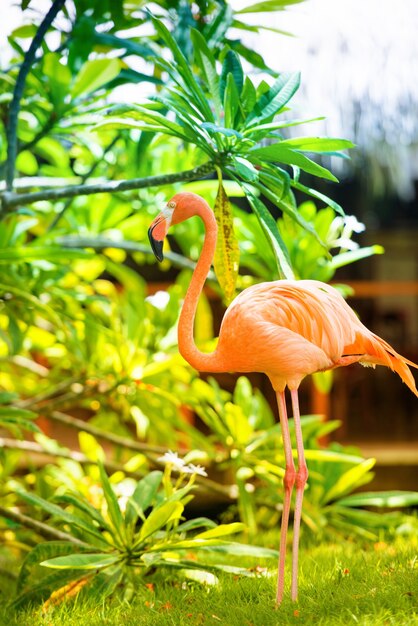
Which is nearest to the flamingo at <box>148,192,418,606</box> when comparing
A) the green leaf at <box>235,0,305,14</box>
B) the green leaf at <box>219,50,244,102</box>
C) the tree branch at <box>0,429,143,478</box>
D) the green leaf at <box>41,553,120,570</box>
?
the green leaf at <box>219,50,244,102</box>

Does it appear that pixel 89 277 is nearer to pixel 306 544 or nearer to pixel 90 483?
pixel 90 483

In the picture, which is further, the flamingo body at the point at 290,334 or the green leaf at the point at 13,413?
the green leaf at the point at 13,413

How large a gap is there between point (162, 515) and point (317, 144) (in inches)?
42.8

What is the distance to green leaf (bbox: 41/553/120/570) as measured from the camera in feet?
7.20

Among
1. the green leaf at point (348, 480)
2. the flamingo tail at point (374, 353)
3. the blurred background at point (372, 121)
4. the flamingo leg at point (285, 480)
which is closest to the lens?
the flamingo leg at point (285, 480)

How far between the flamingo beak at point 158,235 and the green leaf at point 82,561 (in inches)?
33.3

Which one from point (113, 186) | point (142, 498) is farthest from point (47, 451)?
point (113, 186)

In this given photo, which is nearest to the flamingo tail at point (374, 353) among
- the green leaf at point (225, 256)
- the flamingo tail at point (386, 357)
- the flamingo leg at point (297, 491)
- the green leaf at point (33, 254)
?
the flamingo tail at point (386, 357)

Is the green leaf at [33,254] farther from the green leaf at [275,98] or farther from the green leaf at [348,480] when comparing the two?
the green leaf at [348,480]

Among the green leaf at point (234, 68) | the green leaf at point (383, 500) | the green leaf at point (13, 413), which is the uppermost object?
the green leaf at point (234, 68)

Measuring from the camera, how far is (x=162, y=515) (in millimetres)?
2361

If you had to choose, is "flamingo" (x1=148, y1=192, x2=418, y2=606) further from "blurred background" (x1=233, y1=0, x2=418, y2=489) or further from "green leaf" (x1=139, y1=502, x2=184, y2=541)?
"blurred background" (x1=233, y1=0, x2=418, y2=489)

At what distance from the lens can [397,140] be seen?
19.0 feet

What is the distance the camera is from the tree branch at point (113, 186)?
2.17 meters
